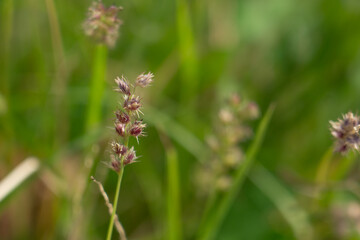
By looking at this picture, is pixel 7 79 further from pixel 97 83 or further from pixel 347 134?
pixel 347 134

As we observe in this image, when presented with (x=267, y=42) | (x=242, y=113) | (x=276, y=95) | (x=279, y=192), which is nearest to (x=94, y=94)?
(x=242, y=113)

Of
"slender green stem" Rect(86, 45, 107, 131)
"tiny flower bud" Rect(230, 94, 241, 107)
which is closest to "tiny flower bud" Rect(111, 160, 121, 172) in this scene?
"slender green stem" Rect(86, 45, 107, 131)

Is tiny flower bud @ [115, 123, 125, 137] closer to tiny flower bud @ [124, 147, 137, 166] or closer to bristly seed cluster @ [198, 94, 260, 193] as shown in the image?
tiny flower bud @ [124, 147, 137, 166]

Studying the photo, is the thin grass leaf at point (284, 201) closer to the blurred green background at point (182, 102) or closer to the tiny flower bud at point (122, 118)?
the blurred green background at point (182, 102)

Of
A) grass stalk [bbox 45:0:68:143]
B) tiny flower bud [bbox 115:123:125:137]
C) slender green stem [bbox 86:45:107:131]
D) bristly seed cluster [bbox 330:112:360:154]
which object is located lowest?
tiny flower bud [bbox 115:123:125:137]

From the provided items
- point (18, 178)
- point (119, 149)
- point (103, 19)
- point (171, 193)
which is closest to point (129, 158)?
point (119, 149)

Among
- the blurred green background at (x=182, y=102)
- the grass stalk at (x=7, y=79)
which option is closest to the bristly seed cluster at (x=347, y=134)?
the blurred green background at (x=182, y=102)
